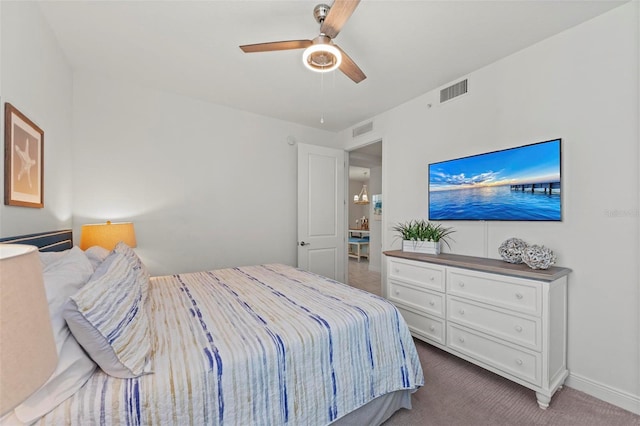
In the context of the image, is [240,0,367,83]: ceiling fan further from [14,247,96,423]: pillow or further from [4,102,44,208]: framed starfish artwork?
[14,247,96,423]: pillow

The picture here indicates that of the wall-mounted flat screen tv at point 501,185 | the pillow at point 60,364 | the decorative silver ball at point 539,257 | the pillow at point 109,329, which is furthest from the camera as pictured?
the wall-mounted flat screen tv at point 501,185

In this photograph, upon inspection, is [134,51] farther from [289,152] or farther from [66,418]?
[66,418]

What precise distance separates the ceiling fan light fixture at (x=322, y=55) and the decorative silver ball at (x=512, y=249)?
1941 millimetres

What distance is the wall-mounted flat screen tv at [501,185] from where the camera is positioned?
80.1 inches

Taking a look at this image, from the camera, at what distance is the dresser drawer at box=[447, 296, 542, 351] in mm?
1817

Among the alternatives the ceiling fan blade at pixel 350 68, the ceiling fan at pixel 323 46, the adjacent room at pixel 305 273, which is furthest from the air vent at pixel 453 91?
the ceiling fan at pixel 323 46

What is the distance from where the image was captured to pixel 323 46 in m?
1.62

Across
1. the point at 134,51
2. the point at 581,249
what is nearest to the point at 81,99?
the point at 134,51

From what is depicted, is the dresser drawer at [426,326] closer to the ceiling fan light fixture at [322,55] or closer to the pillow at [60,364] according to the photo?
the ceiling fan light fixture at [322,55]

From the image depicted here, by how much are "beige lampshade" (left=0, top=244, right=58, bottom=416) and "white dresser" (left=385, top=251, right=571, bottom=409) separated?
2379mm

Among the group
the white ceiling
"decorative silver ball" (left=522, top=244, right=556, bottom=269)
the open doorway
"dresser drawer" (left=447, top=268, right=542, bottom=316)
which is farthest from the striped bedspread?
the open doorway

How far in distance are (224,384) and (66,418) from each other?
48 centimetres

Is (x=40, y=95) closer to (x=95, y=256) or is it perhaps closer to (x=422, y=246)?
(x=95, y=256)

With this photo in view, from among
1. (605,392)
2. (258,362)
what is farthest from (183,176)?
(605,392)
